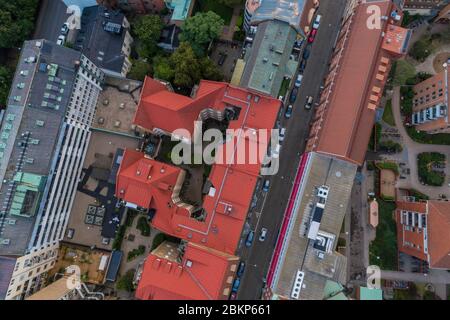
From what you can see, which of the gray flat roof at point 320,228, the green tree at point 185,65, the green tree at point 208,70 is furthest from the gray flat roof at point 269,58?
the gray flat roof at point 320,228

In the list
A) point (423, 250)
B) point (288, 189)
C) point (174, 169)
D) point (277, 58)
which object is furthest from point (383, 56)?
point (174, 169)

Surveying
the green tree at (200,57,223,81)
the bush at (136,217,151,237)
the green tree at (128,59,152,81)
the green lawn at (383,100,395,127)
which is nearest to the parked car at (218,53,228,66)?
the green tree at (200,57,223,81)

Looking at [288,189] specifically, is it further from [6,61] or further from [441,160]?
[6,61]

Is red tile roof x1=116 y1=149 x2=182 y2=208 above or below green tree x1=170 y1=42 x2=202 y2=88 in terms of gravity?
below

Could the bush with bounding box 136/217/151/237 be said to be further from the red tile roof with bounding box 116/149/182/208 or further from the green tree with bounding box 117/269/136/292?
the green tree with bounding box 117/269/136/292

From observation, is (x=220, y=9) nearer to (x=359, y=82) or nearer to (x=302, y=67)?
(x=302, y=67)
